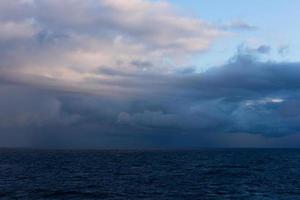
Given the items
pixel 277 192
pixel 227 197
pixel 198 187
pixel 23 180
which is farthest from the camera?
pixel 23 180

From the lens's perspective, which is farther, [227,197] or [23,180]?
[23,180]

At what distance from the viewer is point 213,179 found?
90438 mm

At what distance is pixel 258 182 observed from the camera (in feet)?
280

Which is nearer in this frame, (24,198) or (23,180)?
(24,198)

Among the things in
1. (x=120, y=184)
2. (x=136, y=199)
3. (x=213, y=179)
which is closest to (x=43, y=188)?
(x=120, y=184)

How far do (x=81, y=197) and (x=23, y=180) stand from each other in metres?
28.4

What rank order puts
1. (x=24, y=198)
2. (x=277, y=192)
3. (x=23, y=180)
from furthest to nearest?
Answer: (x=23, y=180), (x=277, y=192), (x=24, y=198)

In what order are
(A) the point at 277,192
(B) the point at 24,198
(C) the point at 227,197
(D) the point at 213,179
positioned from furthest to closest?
(D) the point at 213,179 < (A) the point at 277,192 < (C) the point at 227,197 < (B) the point at 24,198

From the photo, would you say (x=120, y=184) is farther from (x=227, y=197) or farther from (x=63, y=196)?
(x=227, y=197)

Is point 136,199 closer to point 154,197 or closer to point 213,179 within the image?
point 154,197

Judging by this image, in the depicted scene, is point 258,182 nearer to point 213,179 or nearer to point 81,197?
point 213,179

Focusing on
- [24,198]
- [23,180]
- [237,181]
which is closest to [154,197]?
[24,198]

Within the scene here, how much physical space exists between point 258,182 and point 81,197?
44125 millimetres

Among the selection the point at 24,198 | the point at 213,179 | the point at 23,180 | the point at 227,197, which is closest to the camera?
the point at 24,198
